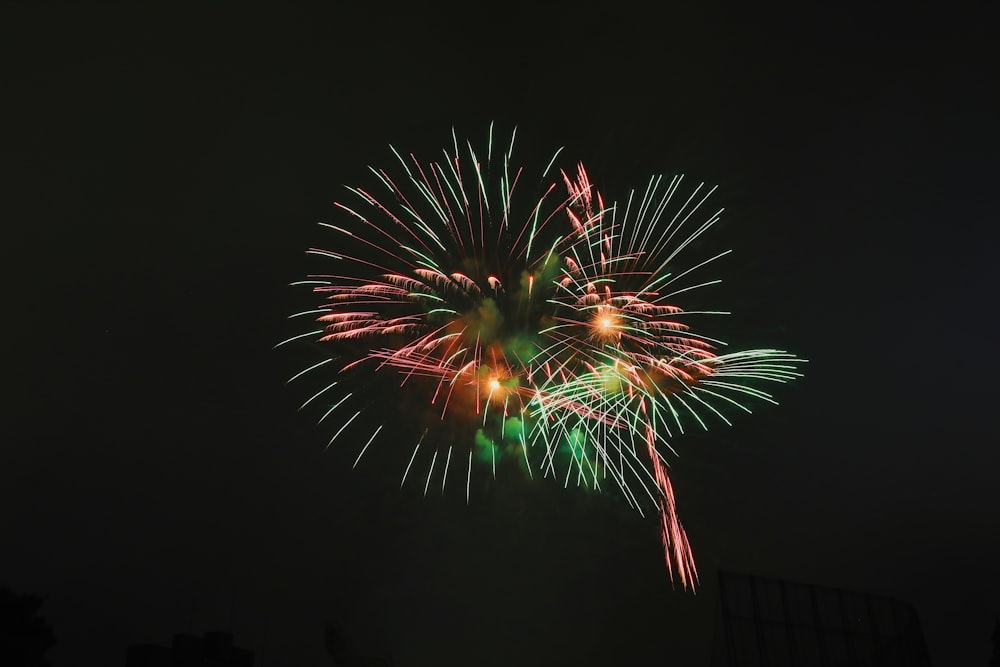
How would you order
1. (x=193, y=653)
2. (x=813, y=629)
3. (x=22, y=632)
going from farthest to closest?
(x=193, y=653) → (x=22, y=632) → (x=813, y=629)

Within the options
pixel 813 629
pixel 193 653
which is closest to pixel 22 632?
pixel 193 653

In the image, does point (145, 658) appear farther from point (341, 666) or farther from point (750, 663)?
point (750, 663)

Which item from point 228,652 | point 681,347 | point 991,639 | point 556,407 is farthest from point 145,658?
point 991,639

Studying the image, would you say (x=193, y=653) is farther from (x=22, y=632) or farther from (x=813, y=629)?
(x=813, y=629)

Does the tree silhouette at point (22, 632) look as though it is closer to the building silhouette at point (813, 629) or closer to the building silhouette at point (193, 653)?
the building silhouette at point (193, 653)

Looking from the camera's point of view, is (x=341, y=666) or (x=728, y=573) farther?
(x=341, y=666)

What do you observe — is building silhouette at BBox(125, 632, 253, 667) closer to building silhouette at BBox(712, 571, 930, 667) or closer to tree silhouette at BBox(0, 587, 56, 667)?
tree silhouette at BBox(0, 587, 56, 667)
